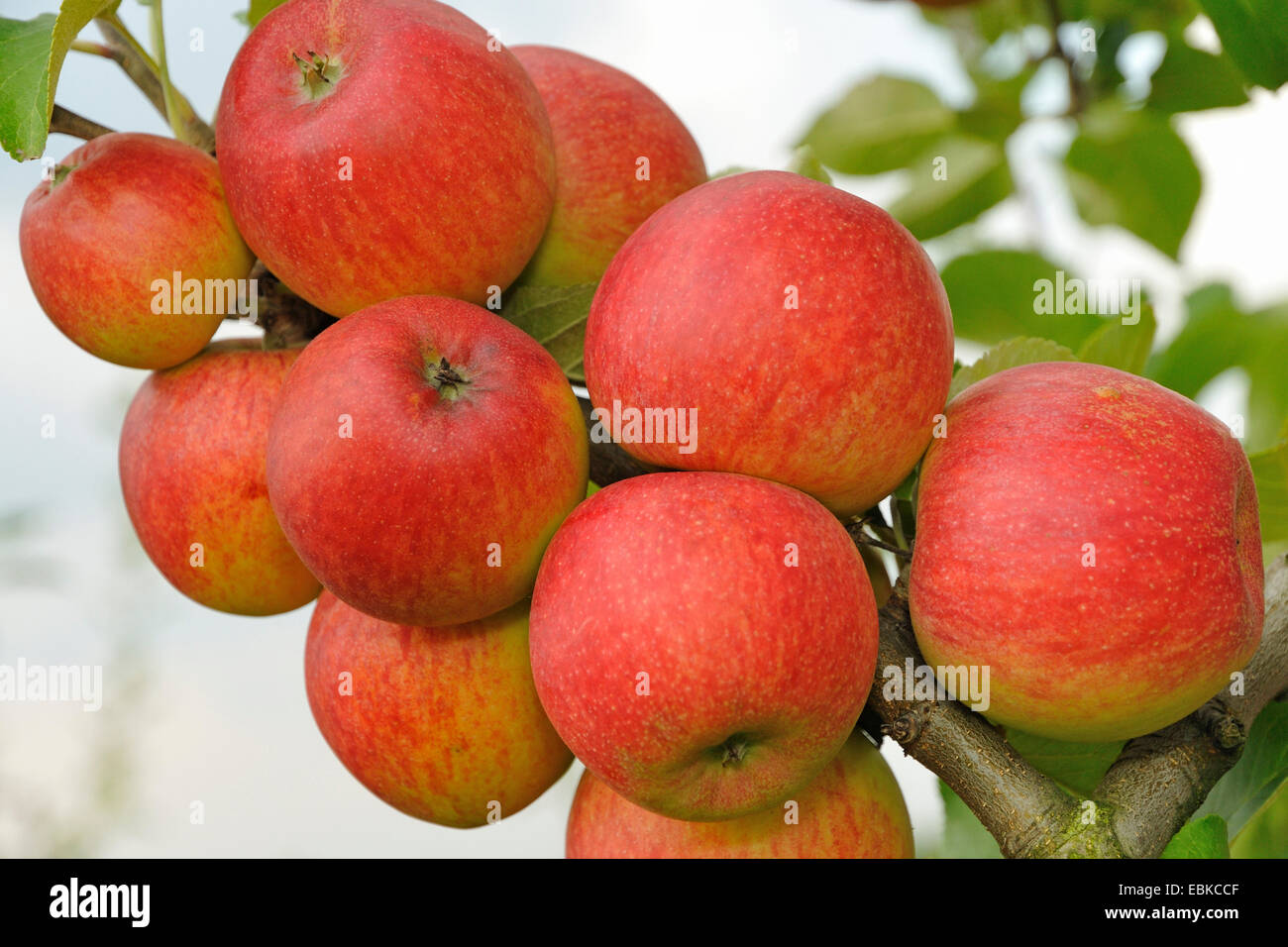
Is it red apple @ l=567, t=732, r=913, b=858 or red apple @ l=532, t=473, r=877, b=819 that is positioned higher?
red apple @ l=532, t=473, r=877, b=819

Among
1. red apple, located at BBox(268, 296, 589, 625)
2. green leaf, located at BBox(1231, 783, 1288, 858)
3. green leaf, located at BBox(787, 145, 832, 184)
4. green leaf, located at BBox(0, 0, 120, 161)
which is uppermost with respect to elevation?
green leaf, located at BBox(0, 0, 120, 161)

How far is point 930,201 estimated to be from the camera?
4.96 ft

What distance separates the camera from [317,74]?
78 centimetres

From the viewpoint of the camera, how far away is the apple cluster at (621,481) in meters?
0.69

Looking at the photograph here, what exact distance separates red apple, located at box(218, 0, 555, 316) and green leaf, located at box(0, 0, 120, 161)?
0.34ft

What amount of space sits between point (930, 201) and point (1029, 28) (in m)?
0.31

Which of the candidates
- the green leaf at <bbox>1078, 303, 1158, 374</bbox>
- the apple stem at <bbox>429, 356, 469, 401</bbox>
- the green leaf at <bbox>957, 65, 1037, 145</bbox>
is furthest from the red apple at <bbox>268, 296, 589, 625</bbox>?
the green leaf at <bbox>957, 65, 1037, 145</bbox>

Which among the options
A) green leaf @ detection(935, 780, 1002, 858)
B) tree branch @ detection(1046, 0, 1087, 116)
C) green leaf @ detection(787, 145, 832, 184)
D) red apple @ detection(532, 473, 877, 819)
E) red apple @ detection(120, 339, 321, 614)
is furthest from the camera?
tree branch @ detection(1046, 0, 1087, 116)

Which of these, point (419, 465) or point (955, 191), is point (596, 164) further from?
point (955, 191)

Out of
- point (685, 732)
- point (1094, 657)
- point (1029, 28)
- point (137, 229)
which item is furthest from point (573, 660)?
point (1029, 28)

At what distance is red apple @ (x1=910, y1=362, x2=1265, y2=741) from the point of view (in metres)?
0.71

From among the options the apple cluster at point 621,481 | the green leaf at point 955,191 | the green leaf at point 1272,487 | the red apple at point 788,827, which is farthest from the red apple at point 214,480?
the green leaf at point 955,191
